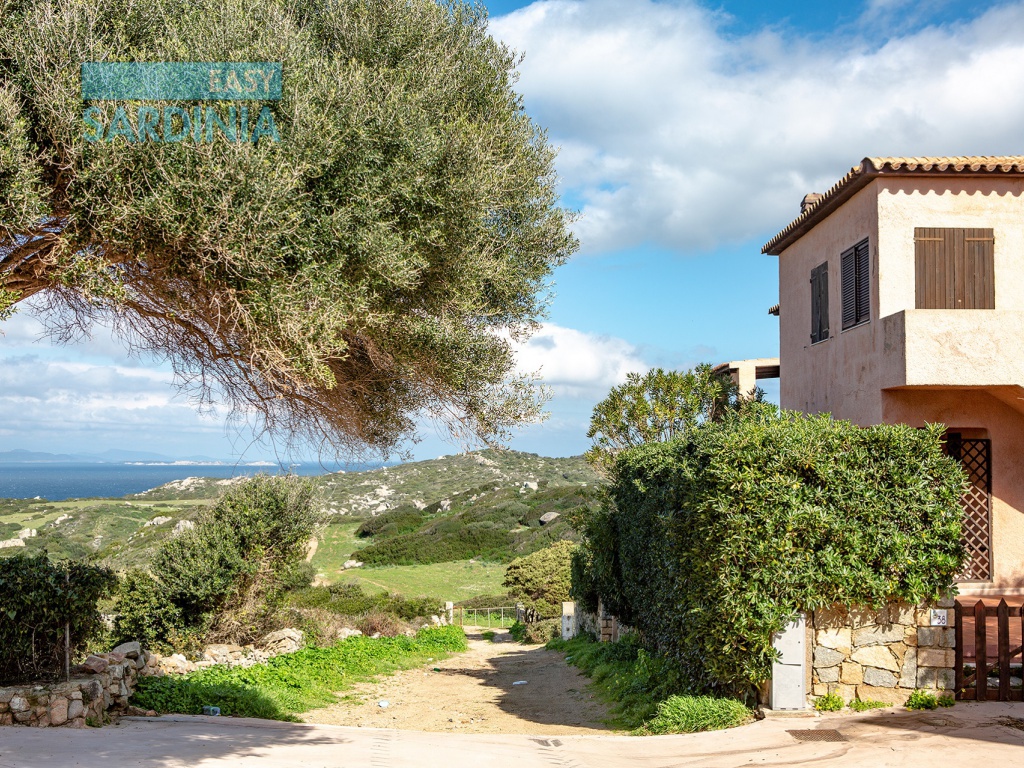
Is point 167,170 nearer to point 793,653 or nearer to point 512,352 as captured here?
point 512,352

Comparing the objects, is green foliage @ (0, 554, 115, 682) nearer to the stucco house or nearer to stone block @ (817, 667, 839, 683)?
stone block @ (817, 667, 839, 683)

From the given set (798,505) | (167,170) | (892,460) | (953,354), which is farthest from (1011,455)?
(167,170)

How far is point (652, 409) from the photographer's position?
20.2 meters

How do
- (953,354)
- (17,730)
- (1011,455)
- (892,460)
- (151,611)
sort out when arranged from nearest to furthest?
(17,730) → (892,460) → (953,354) → (1011,455) → (151,611)

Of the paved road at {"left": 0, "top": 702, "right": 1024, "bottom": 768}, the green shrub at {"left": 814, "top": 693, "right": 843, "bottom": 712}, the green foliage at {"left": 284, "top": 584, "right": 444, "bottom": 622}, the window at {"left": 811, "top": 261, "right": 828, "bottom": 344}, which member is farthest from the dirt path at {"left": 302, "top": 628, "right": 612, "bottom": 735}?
the window at {"left": 811, "top": 261, "right": 828, "bottom": 344}

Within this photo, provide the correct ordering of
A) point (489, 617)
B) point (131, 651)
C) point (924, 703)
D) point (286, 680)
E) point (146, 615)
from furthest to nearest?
1. point (489, 617)
2. point (146, 615)
3. point (286, 680)
4. point (131, 651)
5. point (924, 703)

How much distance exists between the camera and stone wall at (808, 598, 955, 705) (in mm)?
9625

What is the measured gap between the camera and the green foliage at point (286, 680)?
11.8 m

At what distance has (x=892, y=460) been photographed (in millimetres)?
9664

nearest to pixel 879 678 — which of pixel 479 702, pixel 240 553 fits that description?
pixel 479 702

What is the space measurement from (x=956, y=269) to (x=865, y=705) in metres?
7.92

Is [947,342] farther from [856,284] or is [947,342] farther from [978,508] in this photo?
[978,508]

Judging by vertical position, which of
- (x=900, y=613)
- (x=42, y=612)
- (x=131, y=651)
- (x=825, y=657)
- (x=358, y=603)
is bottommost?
(x=358, y=603)

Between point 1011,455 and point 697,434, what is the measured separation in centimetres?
702
